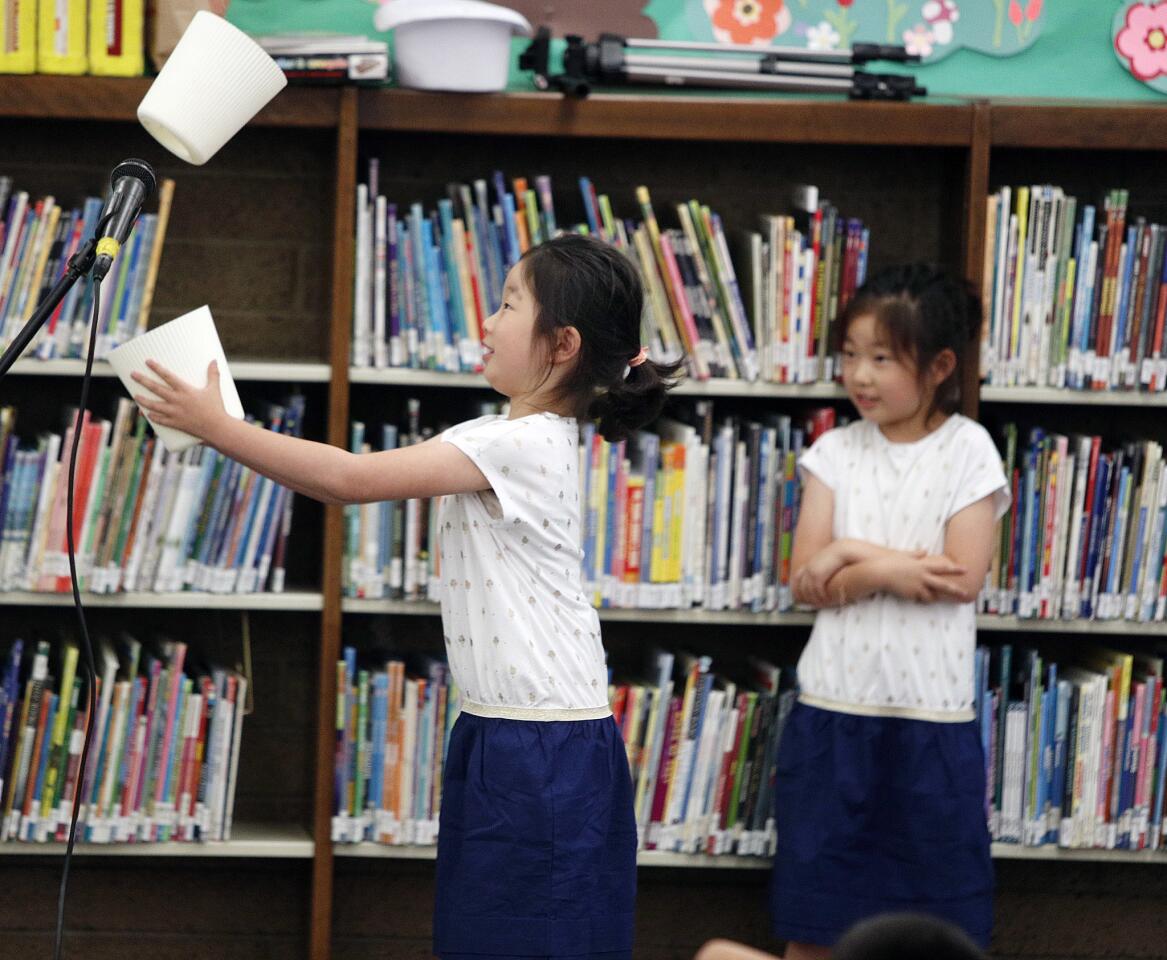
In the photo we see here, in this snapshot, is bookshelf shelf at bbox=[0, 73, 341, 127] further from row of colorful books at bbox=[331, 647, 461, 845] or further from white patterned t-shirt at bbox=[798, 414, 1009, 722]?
white patterned t-shirt at bbox=[798, 414, 1009, 722]

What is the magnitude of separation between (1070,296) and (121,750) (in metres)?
1.66

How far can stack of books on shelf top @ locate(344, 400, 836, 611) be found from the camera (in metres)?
2.35

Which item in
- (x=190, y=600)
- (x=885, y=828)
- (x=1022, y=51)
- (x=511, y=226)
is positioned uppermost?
(x=1022, y=51)

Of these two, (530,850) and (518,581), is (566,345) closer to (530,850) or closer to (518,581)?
(518,581)

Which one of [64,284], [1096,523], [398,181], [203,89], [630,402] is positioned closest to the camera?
[64,284]

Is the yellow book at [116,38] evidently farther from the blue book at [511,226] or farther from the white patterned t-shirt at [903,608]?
the white patterned t-shirt at [903,608]

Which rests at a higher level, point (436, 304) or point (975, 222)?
point (975, 222)

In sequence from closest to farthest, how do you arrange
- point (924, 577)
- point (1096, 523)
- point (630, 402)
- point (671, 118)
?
1. point (630, 402)
2. point (924, 577)
3. point (671, 118)
4. point (1096, 523)

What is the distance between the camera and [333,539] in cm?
232

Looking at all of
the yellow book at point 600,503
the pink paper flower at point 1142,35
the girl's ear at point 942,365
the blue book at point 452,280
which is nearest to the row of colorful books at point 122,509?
the blue book at point 452,280

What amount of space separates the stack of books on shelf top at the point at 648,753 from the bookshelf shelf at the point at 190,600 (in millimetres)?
111

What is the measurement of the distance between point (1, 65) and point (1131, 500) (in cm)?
188

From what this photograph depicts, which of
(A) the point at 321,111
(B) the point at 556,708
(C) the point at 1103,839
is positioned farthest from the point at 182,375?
(C) the point at 1103,839

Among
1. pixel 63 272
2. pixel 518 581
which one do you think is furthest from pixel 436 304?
pixel 518 581
